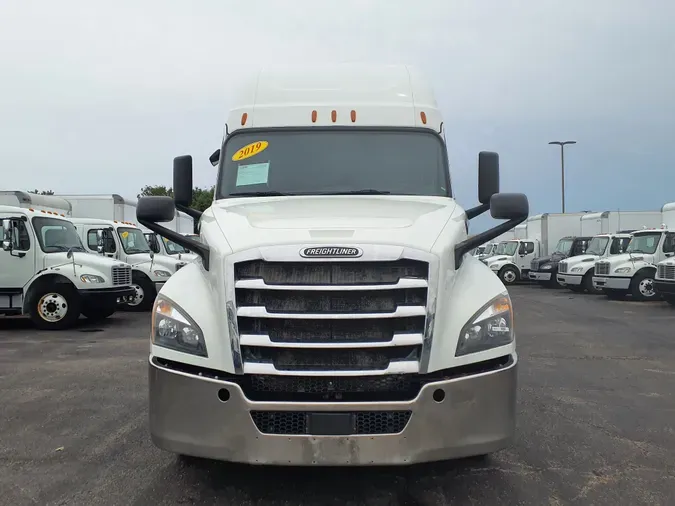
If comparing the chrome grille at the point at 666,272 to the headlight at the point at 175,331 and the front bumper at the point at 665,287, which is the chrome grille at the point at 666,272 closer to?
the front bumper at the point at 665,287

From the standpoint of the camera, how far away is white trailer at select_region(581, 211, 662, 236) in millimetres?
26219

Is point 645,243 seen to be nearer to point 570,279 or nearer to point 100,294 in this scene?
point 570,279

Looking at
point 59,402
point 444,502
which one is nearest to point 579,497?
point 444,502

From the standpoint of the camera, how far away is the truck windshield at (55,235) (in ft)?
40.9

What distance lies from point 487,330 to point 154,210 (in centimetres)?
240

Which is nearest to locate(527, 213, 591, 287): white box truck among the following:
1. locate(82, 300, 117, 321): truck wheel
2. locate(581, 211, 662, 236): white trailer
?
locate(581, 211, 662, 236): white trailer

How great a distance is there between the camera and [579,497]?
3971 millimetres

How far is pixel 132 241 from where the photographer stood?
1669cm

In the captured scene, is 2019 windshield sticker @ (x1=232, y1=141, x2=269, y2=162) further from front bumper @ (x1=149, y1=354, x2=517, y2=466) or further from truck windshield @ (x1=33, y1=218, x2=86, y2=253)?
truck windshield @ (x1=33, y1=218, x2=86, y2=253)

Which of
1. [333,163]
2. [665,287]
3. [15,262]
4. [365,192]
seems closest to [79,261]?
[15,262]

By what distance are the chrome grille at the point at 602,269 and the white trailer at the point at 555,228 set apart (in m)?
8.12

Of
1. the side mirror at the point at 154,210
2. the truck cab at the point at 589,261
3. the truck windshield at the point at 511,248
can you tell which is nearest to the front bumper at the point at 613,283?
the truck cab at the point at 589,261

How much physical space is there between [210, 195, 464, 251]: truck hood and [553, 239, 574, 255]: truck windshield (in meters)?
22.3

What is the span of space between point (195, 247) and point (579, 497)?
114 inches
